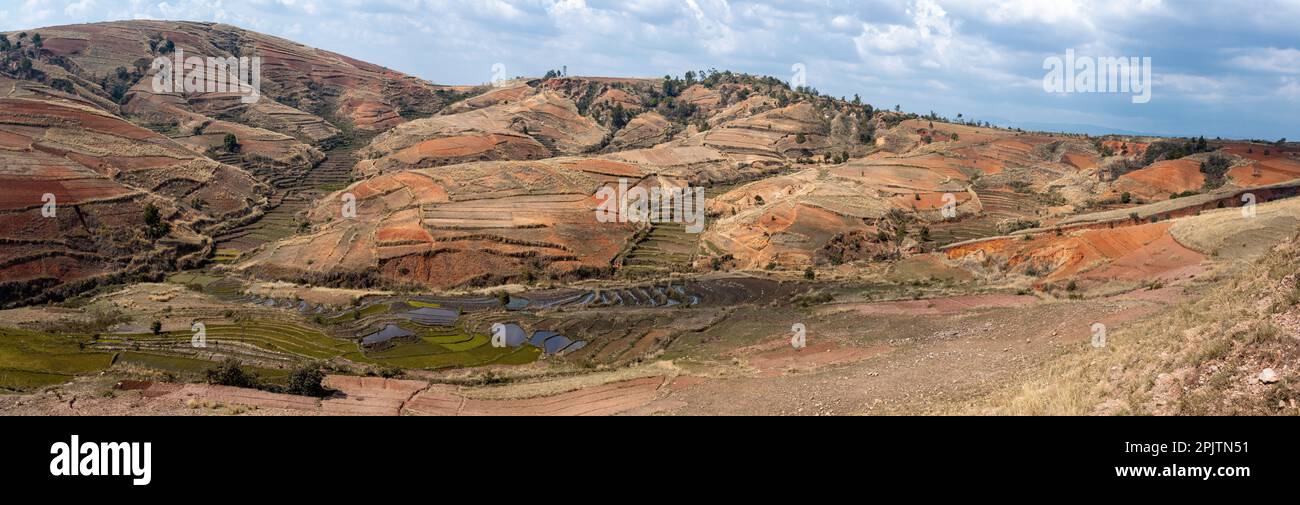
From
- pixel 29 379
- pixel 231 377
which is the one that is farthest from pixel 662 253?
pixel 29 379

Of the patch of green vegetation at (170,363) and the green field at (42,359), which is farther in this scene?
the patch of green vegetation at (170,363)

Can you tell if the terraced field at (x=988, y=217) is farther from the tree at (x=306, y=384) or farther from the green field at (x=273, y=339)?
the tree at (x=306, y=384)

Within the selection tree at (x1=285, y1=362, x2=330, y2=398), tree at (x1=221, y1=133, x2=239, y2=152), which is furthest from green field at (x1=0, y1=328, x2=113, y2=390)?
tree at (x1=221, y1=133, x2=239, y2=152)

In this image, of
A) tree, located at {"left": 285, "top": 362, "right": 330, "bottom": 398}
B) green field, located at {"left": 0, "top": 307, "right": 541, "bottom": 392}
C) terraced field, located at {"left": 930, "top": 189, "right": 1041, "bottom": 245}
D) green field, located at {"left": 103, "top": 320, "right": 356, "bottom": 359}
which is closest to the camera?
tree, located at {"left": 285, "top": 362, "right": 330, "bottom": 398}

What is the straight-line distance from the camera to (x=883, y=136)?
298 feet

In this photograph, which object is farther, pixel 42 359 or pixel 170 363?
pixel 170 363

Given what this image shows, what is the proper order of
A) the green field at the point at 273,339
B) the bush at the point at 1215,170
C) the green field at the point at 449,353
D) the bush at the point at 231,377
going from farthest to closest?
the bush at the point at 1215,170 → the green field at the point at 273,339 → the green field at the point at 449,353 → the bush at the point at 231,377

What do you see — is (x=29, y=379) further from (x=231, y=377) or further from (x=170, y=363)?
(x=231, y=377)

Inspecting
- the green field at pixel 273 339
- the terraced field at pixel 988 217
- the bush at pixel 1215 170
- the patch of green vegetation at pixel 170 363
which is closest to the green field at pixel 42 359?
the patch of green vegetation at pixel 170 363

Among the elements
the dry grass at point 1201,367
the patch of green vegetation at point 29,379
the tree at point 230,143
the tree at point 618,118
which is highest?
the tree at point 618,118

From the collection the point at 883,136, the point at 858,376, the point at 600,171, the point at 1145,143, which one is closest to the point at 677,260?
the point at 600,171

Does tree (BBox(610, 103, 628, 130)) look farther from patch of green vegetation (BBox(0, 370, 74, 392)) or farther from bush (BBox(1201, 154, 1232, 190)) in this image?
patch of green vegetation (BBox(0, 370, 74, 392))
